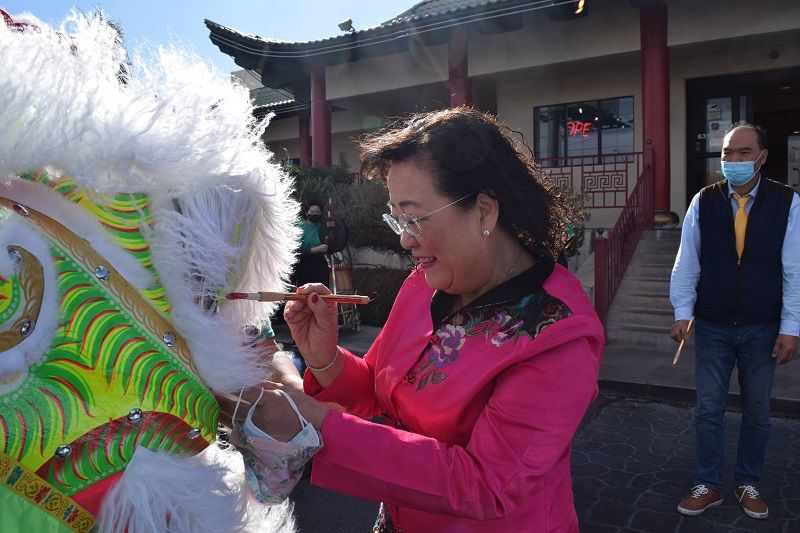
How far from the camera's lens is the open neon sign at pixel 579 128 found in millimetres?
11441

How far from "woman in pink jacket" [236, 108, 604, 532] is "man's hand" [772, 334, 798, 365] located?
2048mm

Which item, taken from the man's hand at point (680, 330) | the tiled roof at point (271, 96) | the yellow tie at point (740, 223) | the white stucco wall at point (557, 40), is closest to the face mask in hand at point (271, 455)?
the man's hand at point (680, 330)

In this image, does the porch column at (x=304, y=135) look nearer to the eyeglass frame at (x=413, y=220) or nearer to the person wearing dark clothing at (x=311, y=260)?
the person wearing dark clothing at (x=311, y=260)

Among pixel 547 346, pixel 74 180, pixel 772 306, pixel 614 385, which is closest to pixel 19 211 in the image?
pixel 74 180

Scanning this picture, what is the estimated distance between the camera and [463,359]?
55.9 inches

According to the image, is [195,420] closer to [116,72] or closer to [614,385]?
[116,72]

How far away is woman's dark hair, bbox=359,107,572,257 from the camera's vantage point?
145 cm

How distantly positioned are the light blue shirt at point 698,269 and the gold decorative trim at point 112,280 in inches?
121

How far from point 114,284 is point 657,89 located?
32.5 ft

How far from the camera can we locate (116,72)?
1.07 metres

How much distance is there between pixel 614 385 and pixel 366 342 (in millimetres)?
3426

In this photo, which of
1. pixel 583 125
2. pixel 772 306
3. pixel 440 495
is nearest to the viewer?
pixel 440 495

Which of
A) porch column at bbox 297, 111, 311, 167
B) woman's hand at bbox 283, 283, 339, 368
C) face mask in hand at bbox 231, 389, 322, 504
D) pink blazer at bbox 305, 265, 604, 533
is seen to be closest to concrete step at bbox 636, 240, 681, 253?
pink blazer at bbox 305, 265, 604, 533

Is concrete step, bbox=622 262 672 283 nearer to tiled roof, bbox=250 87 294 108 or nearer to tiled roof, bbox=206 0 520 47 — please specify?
tiled roof, bbox=206 0 520 47
